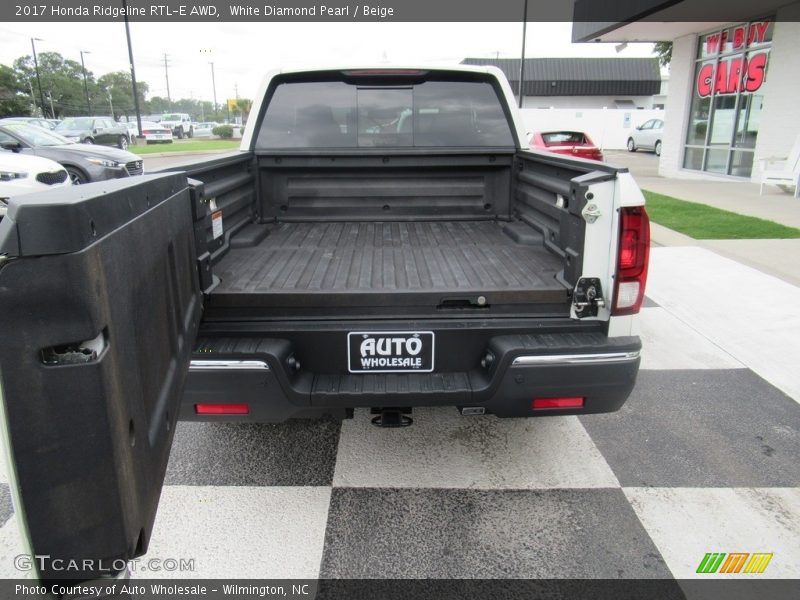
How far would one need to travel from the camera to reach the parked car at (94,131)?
2336 cm

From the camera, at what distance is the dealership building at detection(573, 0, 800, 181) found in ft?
43.8

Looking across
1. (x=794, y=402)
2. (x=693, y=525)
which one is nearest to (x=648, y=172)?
(x=794, y=402)

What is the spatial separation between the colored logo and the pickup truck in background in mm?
726

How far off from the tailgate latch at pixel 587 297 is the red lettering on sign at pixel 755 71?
15179 mm

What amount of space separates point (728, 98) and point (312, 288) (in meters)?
17.0

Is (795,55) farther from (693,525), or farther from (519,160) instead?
(693,525)

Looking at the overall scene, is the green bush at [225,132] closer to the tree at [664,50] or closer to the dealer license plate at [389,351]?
the tree at [664,50]

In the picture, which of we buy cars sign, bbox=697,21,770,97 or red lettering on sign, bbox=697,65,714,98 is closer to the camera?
we buy cars sign, bbox=697,21,770,97

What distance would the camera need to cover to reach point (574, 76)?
158 feet

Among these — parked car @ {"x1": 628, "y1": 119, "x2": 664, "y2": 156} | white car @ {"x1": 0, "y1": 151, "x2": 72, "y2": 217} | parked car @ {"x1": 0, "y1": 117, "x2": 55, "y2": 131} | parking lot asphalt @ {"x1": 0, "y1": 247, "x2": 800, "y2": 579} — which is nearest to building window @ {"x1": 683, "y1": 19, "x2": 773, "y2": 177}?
parked car @ {"x1": 628, "y1": 119, "x2": 664, "y2": 156}

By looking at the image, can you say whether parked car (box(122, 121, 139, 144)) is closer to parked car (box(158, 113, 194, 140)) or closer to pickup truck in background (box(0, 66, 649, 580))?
parked car (box(158, 113, 194, 140))

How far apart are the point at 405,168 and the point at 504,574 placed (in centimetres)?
274

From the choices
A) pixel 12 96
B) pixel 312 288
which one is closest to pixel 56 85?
pixel 12 96

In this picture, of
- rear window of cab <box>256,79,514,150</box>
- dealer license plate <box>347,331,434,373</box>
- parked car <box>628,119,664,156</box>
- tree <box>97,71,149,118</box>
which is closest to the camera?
dealer license plate <box>347,331,434,373</box>
